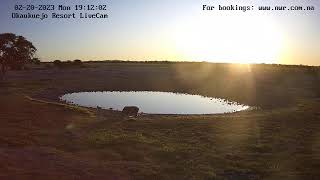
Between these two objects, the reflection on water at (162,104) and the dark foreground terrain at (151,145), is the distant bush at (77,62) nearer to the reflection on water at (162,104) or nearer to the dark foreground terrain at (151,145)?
the reflection on water at (162,104)

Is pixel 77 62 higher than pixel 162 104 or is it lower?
higher

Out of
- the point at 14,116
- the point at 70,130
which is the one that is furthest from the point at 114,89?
the point at 70,130

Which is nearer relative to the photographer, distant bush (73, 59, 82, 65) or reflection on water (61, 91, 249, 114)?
reflection on water (61, 91, 249, 114)

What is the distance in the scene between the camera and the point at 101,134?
1051 inches

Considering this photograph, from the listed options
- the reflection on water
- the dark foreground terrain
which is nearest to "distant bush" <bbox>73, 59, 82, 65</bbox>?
the reflection on water

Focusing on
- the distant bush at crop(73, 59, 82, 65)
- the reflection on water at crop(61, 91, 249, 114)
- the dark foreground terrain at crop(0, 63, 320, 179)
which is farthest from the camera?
the distant bush at crop(73, 59, 82, 65)

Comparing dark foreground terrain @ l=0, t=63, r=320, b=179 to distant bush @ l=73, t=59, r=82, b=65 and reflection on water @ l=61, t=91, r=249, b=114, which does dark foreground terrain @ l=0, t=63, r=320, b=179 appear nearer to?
reflection on water @ l=61, t=91, r=249, b=114

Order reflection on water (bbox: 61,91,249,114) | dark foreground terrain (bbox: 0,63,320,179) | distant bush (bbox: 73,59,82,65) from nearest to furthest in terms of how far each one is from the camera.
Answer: dark foreground terrain (bbox: 0,63,320,179) → reflection on water (bbox: 61,91,249,114) → distant bush (bbox: 73,59,82,65)

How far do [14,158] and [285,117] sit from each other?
2319 cm

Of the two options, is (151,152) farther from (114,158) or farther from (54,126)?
(54,126)

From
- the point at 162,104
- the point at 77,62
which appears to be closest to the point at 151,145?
the point at 162,104

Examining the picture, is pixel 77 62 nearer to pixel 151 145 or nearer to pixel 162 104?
pixel 162 104

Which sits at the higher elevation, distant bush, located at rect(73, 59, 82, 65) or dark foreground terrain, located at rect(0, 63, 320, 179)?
distant bush, located at rect(73, 59, 82, 65)

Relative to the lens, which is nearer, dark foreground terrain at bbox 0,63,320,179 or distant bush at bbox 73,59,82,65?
dark foreground terrain at bbox 0,63,320,179
